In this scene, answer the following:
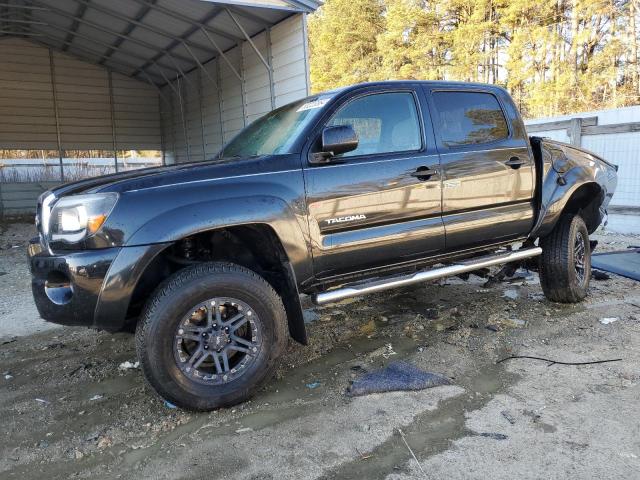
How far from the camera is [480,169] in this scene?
408 cm

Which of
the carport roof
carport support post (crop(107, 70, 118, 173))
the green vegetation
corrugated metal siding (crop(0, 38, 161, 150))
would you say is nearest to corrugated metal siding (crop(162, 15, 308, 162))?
the carport roof

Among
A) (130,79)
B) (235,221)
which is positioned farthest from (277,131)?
(130,79)

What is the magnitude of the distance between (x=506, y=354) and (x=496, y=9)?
2031 cm

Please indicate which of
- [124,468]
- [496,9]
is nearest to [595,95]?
[496,9]

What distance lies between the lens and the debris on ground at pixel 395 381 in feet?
10.9

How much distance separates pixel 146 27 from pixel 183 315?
1184 cm

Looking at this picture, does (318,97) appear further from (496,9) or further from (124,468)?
(496,9)

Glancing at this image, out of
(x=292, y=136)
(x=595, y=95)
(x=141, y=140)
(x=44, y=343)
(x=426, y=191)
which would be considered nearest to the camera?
(x=292, y=136)

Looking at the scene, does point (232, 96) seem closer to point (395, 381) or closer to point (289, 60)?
point (289, 60)

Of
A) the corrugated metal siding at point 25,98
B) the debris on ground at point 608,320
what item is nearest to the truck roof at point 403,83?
the debris on ground at point 608,320

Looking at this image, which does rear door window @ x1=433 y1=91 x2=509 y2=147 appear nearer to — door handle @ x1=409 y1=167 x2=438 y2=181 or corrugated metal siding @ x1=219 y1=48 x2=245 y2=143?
door handle @ x1=409 y1=167 x2=438 y2=181

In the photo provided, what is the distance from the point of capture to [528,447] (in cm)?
259

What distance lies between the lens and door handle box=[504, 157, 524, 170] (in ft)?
14.0

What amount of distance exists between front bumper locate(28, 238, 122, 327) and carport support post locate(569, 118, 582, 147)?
31.7ft
